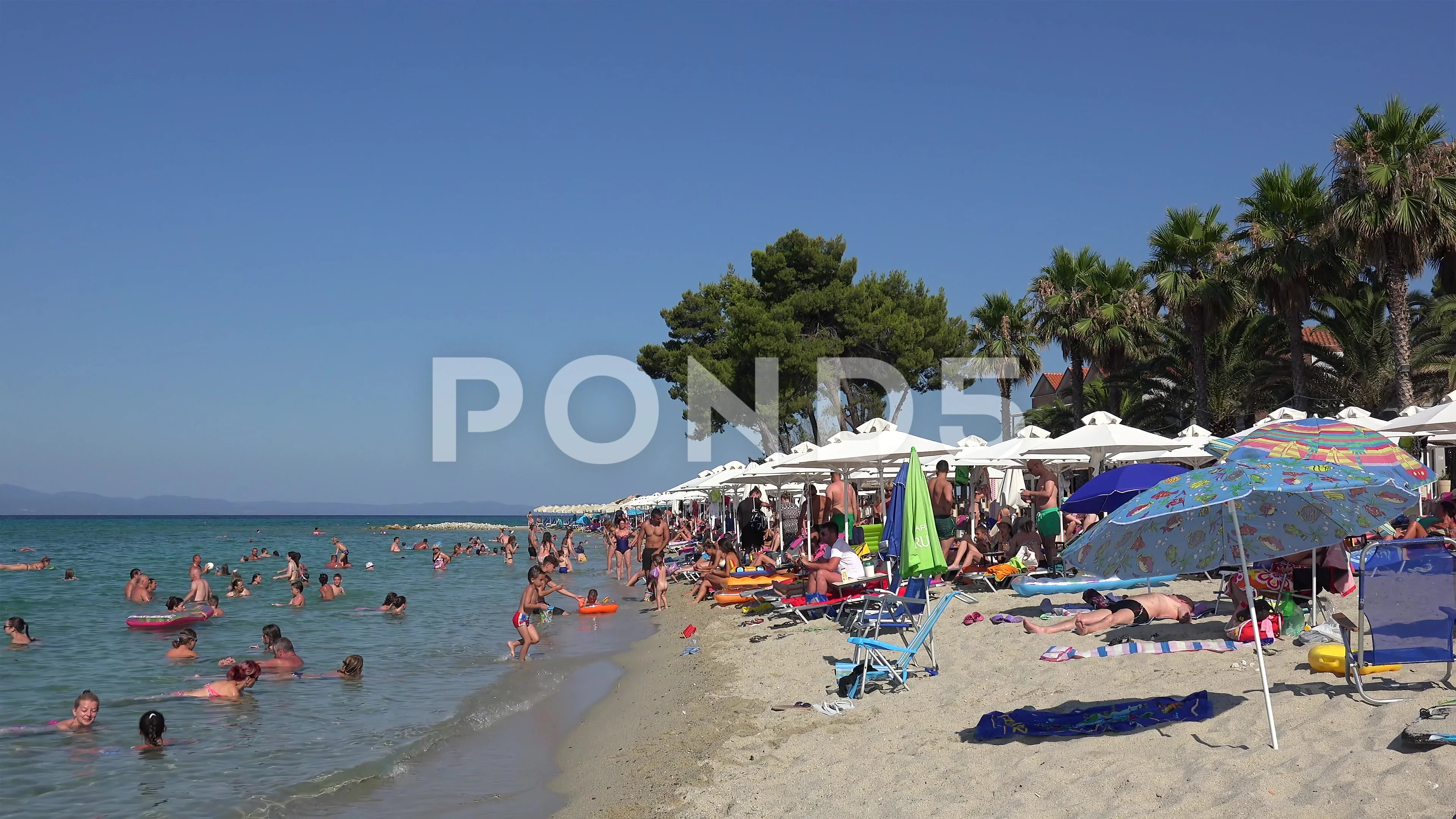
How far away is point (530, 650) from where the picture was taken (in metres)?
12.9

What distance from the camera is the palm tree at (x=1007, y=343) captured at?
97.1ft

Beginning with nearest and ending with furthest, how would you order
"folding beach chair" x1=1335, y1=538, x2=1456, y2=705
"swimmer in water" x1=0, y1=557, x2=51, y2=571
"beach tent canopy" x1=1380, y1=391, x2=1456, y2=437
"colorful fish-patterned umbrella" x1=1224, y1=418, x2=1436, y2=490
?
"colorful fish-patterned umbrella" x1=1224, y1=418, x2=1436, y2=490
"folding beach chair" x1=1335, y1=538, x2=1456, y2=705
"beach tent canopy" x1=1380, y1=391, x2=1456, y2=437
"swimmer in water" x1=0, y1=557, x2=51, y2=571

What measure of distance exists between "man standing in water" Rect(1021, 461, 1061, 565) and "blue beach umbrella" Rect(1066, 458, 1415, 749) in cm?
565

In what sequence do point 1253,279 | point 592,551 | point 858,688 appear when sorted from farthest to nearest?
1. point 592,551
2. point 1253,279
3. point 858,688

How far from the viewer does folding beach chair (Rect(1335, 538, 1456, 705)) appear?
4914mm

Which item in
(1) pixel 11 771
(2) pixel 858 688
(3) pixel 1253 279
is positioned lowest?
(1) pixel 11 771

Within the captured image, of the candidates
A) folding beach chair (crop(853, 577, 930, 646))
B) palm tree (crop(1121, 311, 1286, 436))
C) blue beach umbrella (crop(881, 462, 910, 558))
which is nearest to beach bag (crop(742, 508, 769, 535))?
blue beach umbrella (crop(881, 462, 910, 558))

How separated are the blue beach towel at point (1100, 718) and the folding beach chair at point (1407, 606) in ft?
2.48

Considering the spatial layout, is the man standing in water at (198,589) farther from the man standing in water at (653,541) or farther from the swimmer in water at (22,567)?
the swimmer in water at (22,567)

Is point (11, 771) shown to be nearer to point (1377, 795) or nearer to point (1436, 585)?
point (1377, 795)

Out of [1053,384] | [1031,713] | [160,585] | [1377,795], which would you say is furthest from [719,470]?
[1053,384]

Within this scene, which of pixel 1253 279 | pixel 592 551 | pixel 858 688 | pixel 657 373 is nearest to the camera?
pixel 858 688

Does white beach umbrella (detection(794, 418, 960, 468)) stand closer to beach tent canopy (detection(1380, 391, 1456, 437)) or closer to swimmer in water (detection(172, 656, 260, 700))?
beach tent canopy (detection(1380, 391, 1456, 437))

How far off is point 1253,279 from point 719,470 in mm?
11987
